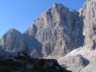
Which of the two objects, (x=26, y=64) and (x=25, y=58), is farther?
(x=25, y=58)

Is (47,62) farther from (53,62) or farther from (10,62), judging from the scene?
(10,62)

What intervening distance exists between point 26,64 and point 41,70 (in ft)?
6.01

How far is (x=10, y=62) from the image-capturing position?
35.0 meters

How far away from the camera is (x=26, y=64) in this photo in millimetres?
34781

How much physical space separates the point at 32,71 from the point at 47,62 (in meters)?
4.44

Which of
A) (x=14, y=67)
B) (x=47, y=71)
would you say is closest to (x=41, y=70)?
(x=47, y=71)

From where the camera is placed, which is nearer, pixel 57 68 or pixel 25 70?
pixel 25 70

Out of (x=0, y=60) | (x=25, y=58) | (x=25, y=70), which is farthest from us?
(x=25, y=58)

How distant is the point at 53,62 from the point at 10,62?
559cm

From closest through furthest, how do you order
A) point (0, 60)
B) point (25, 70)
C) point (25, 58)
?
point (25, 70) → point (0, 60) → point (25, 58)

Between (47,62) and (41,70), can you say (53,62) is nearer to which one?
(47,62)

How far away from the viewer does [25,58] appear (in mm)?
37969

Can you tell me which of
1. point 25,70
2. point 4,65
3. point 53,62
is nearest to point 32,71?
point 25,70

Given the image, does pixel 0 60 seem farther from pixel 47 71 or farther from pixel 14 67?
pixel 47 71
